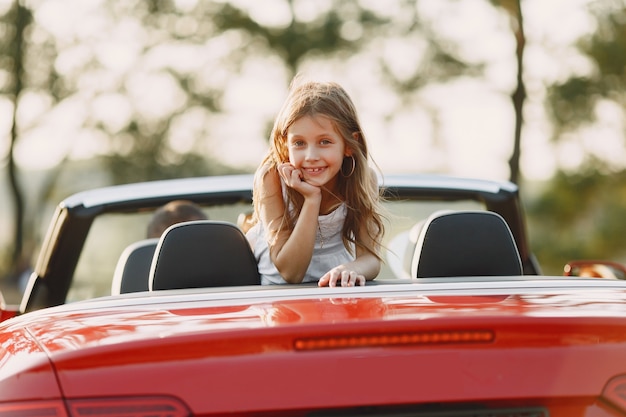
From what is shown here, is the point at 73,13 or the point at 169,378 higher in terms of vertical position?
the point at 73,13

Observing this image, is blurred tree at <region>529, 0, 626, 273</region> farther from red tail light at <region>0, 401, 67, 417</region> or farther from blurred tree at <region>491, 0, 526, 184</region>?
red tail light at <region>0, 401, 67, 417</region>

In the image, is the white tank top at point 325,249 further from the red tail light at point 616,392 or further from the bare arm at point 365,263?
the red tail light at point 616,392

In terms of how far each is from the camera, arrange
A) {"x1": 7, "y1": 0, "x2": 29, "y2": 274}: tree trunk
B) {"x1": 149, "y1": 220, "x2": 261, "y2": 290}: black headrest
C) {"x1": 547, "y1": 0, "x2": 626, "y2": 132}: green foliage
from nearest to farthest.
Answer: {"x1": 149, "y1": 220, "x2": 261, "y2": 290}: black headrest → {"x1": 547, "y1": 0, "x2": 626, "y2": 132}: green foliage → {"x1": 7, "y1": 0, "x2": 29, "y2": 274}: tree trunk

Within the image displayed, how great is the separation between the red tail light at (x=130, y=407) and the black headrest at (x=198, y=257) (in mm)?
1287

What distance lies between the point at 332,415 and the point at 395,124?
19.1 meters

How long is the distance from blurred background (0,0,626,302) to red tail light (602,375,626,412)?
18.7 metres

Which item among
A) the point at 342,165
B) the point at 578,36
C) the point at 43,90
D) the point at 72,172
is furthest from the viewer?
the point at 72,172

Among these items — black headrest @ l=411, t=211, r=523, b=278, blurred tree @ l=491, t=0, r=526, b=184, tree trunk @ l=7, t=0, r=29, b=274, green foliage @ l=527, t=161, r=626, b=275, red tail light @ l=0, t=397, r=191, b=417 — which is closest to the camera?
red tail light @ l=0, t=397, r=191, b=417

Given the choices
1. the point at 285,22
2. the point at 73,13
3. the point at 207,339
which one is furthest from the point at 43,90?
the point at 207,339

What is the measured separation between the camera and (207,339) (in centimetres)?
237

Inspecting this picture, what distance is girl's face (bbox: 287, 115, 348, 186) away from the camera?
4344 millimetres

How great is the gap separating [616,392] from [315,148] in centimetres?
221

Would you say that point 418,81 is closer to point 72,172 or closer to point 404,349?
point 72,172

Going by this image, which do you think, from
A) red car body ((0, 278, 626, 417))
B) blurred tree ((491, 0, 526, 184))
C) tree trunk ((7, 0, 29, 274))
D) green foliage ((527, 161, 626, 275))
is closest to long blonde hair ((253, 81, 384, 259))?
red car body ((0, 278, 626, 417))
